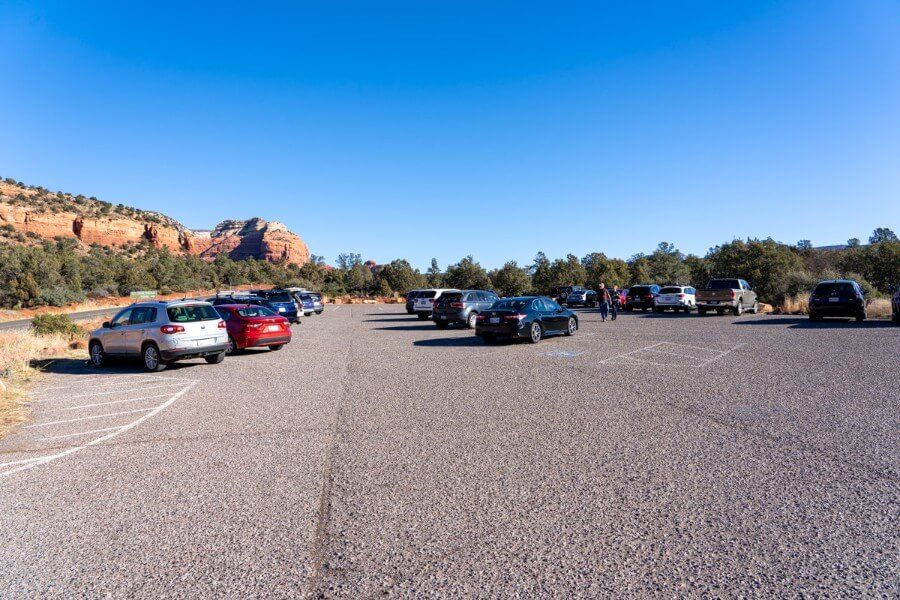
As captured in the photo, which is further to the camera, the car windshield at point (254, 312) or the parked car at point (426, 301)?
the parked car at point (426, 301)

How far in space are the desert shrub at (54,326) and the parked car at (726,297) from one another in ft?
97.6

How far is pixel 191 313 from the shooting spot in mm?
13641

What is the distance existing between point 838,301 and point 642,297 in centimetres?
1411

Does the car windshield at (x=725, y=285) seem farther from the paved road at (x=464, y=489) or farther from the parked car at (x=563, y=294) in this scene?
the paved road at (x=464, y=489)

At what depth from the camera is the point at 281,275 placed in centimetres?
10194

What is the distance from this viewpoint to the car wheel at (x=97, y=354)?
1437 cm

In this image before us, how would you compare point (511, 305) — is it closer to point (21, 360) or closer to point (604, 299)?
point (604, 299)

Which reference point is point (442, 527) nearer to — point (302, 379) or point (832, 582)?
point (832, 582)

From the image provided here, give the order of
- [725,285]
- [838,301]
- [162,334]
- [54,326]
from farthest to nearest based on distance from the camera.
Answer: [725,285], [838,301], [54,326], [162,334]

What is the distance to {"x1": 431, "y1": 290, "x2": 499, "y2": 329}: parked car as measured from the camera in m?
23.6

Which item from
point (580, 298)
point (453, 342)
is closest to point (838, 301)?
point (453, 342)

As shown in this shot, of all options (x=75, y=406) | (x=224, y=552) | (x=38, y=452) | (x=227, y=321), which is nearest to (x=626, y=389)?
(x=224, y=552)

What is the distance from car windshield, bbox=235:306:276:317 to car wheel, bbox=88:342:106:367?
3.75 metres

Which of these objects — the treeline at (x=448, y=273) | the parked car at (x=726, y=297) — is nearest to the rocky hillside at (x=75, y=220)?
the treeline at (x=448, y=273)
